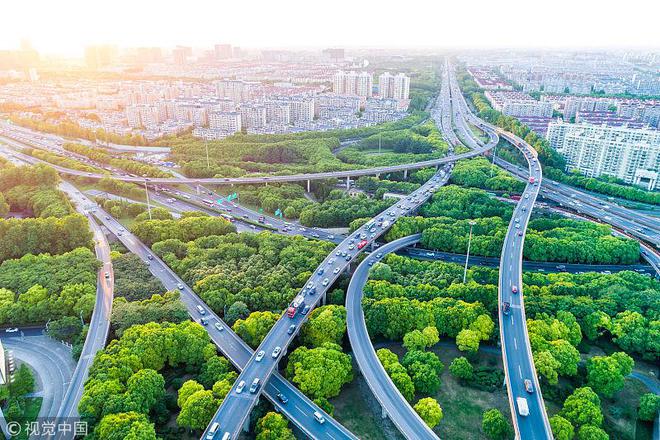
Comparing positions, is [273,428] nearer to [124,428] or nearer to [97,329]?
[124,428]

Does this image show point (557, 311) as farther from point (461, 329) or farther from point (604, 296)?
point (461, 329)

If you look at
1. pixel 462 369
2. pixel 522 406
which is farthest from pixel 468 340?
pixel 522 406

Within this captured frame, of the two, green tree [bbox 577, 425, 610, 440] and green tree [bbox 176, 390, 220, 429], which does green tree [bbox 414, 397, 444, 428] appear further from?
green tree [bbox 176, 390, 220, 429]

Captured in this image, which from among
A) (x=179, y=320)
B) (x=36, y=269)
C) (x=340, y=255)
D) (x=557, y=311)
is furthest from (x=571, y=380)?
(x=36, y=269)

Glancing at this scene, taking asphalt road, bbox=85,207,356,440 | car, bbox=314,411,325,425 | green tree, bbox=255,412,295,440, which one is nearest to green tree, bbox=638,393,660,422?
asphalt road, bbox=85,207,356,440

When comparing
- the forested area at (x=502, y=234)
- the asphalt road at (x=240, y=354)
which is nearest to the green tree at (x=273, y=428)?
the asphalt road at (x=240, y=354)

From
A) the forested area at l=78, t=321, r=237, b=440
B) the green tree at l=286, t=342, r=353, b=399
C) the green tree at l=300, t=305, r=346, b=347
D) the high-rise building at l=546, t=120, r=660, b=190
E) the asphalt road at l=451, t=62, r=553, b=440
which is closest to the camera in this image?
the asphalt road at l=451, t=62, r=553, b=440
